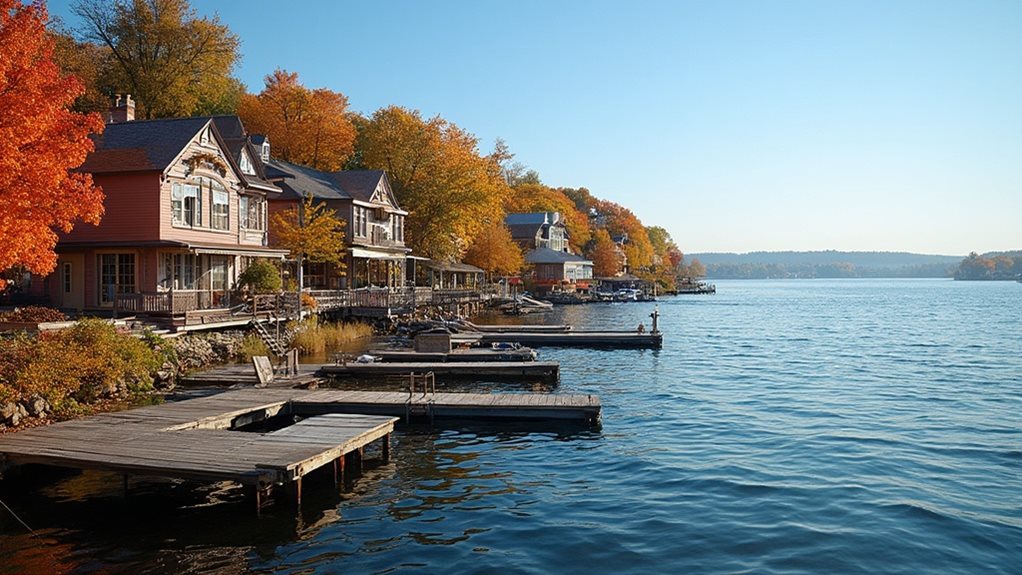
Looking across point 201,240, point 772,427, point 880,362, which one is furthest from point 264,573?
point 880,362

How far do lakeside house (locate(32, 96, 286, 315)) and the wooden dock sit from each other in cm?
1470

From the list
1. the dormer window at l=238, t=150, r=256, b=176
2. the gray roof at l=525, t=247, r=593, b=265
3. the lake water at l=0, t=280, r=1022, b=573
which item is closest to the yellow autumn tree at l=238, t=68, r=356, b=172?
the dormer window at l=238, t=150, r=256, b=176

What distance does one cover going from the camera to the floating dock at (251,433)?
14016 mm

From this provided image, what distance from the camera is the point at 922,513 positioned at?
14.5 metres

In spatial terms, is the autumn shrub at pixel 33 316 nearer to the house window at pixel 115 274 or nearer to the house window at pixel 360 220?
the house window at pixel 115 274

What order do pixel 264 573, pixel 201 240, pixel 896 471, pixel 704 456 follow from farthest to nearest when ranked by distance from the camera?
pixel 201 240, pixel 704 456, pixel 896 471, pixel 264 573

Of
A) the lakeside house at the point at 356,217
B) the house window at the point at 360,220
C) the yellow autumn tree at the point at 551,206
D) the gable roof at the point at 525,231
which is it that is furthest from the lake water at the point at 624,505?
the yellow autumn tree at the point at 551,206

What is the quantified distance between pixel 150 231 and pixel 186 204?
2.64 m

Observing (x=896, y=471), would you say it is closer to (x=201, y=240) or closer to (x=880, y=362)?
(x=880, y=362)

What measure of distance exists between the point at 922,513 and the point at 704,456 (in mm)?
5085

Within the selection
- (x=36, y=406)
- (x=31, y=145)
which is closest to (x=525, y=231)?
(x=31, y=145)

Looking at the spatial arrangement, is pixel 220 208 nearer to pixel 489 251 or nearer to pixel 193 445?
pixel 193 445

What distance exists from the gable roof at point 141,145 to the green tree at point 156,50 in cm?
2576

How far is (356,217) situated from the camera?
181 feet
